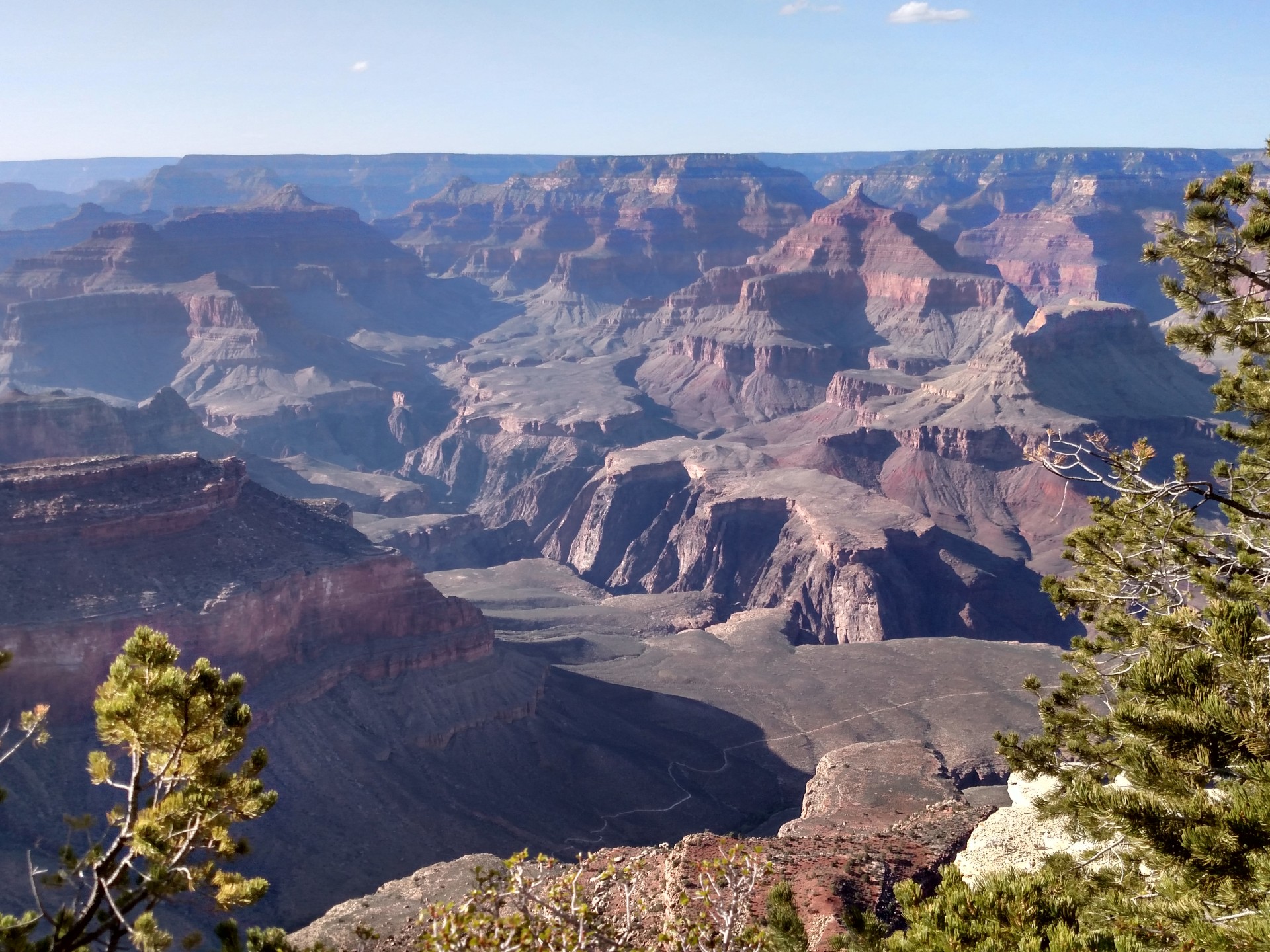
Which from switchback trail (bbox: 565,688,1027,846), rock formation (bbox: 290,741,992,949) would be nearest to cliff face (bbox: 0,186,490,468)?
switchback trail (bbox: 565,688,1027,846)

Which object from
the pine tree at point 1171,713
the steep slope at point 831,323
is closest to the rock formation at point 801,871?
the pine tree at point 1171,713

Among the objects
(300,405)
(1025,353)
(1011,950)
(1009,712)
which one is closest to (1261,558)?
(1011,950)

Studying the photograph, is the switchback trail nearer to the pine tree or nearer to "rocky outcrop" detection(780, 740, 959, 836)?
"rocky outcrop" detection(780, 740, 959, 836)

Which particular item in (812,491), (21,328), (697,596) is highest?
(21,328)

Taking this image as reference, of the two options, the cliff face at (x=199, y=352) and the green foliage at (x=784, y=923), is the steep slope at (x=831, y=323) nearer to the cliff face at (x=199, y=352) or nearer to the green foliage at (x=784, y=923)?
the cliff face at (x=199, y=352)

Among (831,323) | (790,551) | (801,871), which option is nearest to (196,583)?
(801,871)

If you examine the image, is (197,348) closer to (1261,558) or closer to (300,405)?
(300,405)
